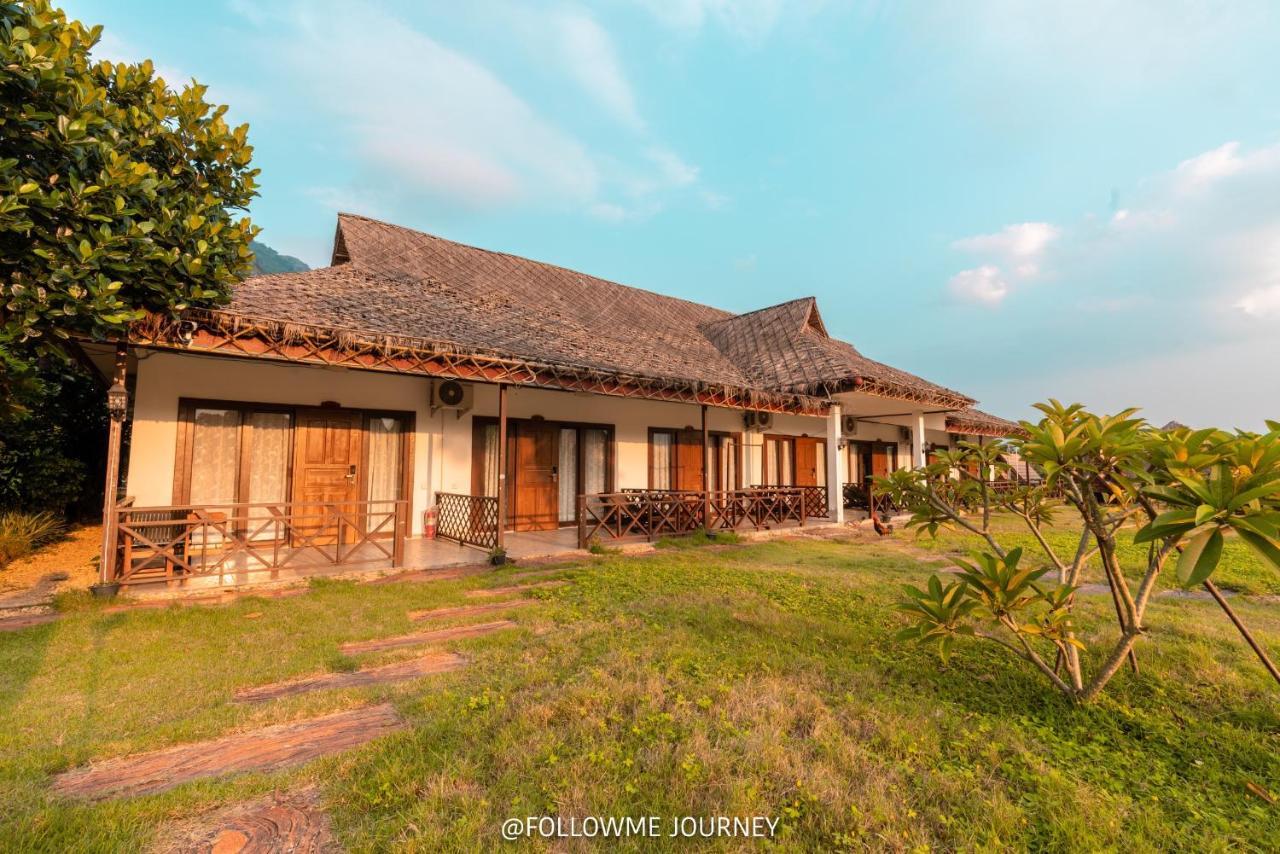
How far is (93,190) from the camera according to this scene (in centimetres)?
424

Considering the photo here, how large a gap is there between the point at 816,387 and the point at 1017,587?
9060 mm

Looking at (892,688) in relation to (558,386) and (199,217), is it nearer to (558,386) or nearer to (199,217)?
(558,386)

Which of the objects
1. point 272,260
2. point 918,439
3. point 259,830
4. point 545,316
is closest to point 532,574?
point 259,830

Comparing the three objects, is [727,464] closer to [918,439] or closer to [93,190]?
[918,439]

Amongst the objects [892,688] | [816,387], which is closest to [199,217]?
[892,688]

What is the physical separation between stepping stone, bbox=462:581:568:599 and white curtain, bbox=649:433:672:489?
583cm

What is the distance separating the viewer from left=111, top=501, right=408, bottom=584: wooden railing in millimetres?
5441

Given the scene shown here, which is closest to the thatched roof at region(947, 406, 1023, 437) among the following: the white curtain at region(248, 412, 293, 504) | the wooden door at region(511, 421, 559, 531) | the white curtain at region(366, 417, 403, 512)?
the wooden door at region(511, 421, 559, 531)

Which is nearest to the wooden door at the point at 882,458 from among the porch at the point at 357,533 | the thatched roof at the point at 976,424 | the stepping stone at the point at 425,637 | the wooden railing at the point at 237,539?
the thatched roof at the point at 976,424

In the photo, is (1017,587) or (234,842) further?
(1017,587)

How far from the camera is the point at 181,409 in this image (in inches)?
279

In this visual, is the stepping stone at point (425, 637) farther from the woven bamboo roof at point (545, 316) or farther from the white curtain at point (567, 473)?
the white curtain at point (567, 473)

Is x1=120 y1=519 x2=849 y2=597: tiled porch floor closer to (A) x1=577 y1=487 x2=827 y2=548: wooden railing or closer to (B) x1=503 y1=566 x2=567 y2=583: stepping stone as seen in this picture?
(A) x1=577 y1=487 x2=827 y2=548: wooden railing

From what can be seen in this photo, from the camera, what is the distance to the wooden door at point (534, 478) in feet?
33.0
